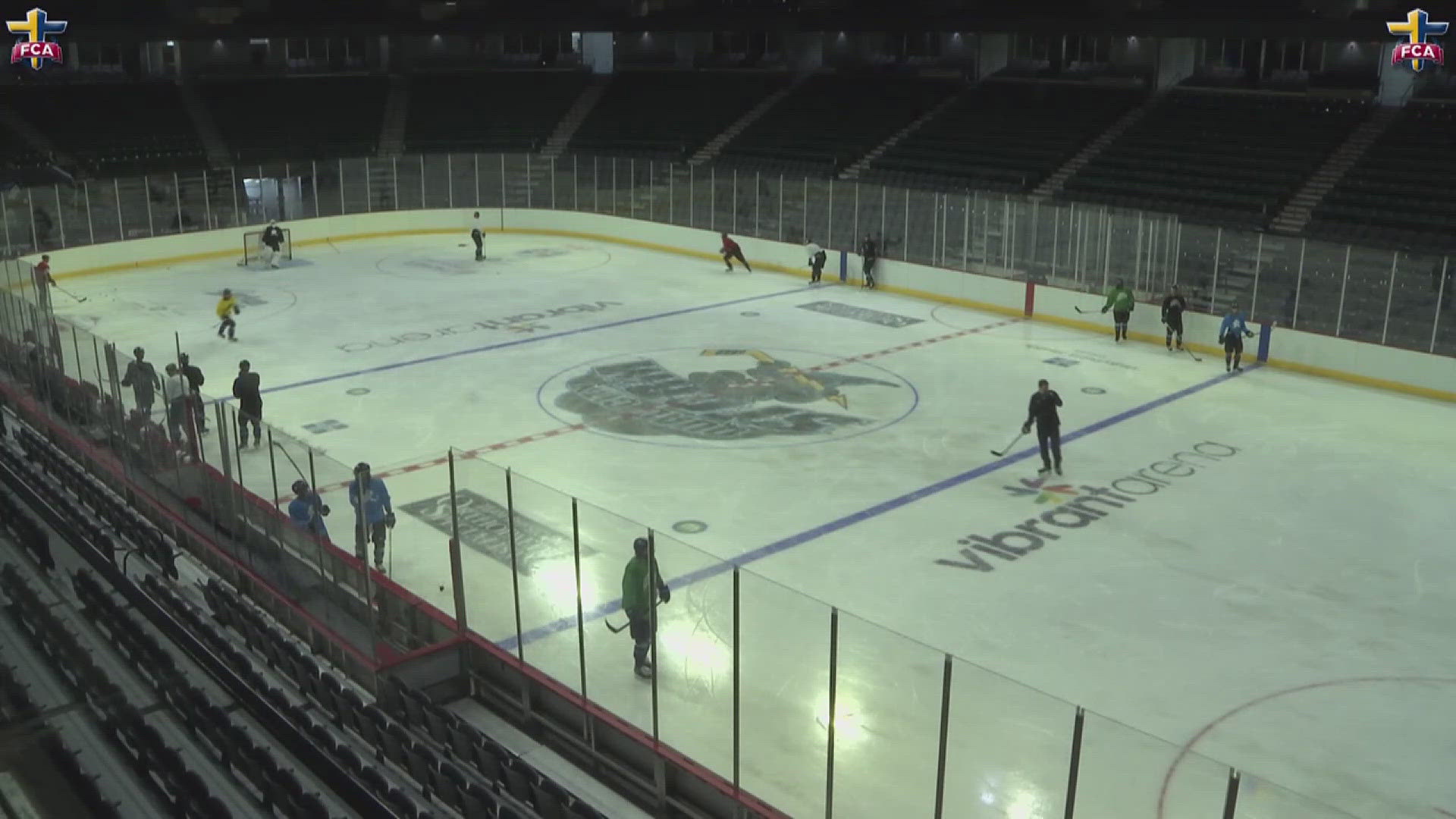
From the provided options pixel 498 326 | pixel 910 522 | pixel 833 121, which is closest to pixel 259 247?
pixel 498 326

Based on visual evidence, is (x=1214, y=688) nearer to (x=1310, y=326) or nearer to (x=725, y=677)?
(x=725, y=677)

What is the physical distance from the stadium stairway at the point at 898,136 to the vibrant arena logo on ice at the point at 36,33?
2047 centimetres

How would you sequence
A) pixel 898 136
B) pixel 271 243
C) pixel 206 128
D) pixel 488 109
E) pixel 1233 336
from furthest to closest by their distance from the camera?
pixel 488 109
pixel 206 128
pixel 898 136
pixel 271 243
pixel 1233 336

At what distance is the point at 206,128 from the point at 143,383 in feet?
93.7

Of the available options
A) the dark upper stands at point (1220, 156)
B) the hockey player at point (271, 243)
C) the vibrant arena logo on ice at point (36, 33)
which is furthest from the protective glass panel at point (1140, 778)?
the vibrant arena logo on ice at point (36, 33)

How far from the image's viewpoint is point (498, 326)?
25109mm

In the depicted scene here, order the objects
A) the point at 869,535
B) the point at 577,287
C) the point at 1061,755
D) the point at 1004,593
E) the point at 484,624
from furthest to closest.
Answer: the point at 577,287 → the point at 869,535 → the point at 1004,593 → the point at 484,624 → the point at 1061,755

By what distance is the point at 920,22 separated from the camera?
3506 centimetres

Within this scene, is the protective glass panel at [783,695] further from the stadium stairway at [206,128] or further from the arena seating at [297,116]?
the arena seating at [297,116]

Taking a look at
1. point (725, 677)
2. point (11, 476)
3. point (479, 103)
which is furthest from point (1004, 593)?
point (479, 103)

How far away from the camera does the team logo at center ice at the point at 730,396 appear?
18297 millimetres

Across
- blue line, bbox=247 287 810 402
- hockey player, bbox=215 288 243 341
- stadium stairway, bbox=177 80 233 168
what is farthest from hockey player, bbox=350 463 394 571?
stadium stairway, bbox=177 80 233 168

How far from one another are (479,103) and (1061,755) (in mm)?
39783

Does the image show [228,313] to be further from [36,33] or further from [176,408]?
[36,33]
